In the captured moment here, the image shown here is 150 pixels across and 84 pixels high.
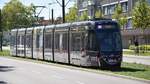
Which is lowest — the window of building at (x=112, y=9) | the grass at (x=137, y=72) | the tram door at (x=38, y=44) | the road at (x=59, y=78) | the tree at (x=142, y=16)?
the road at (x=59, y=78)

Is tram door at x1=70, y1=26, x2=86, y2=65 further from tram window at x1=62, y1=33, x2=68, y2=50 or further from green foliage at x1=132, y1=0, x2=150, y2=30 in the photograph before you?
green foliage at x1=132, y1=0, x2=150, y2=30

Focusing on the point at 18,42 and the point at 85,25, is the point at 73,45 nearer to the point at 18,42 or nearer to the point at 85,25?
the point at 85,25

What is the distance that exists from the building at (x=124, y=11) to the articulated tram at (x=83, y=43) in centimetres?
4384

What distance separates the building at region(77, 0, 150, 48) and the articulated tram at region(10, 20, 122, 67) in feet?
144

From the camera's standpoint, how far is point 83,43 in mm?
29312

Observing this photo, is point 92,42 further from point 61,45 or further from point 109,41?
point 61,45

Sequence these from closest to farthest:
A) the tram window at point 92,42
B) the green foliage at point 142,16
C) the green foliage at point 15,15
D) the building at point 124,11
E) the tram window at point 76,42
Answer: the tram window at point 92,42, the tram window at point 76,42, the green foliage at point 142,16, the building at point 124,11, the green foliage at point 15,15

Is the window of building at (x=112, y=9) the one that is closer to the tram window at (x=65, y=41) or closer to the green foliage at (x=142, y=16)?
the green foliage at (x=142, y=16)

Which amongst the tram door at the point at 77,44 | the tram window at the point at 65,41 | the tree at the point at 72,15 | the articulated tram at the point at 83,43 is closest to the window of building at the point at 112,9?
the tree at the point at 72,15

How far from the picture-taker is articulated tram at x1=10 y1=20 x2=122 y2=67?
27.9 m

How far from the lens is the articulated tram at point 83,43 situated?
27.9 meters

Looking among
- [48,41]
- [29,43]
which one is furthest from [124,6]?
[48,41]

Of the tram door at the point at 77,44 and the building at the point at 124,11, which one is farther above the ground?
the building at the point at 124,11

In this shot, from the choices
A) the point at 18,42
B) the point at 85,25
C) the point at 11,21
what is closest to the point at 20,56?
the point at 18,42
